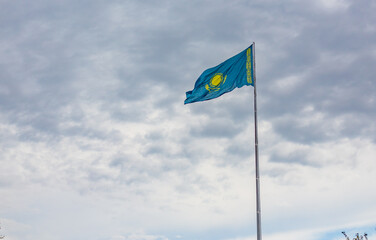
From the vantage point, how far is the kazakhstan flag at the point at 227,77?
3097cm

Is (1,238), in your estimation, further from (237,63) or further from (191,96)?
(237,63)

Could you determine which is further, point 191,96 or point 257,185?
point 191,96

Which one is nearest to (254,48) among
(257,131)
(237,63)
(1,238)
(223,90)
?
(237,63)

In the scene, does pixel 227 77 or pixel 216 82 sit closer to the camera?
pixel 227 77

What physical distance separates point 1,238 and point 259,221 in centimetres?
3909

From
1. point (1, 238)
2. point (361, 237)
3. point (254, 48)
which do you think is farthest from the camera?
point (1, 238)

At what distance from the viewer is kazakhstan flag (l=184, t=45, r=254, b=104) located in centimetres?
3097

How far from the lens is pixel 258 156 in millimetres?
28109

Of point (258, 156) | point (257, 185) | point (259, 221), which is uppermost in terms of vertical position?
point (258, 156)

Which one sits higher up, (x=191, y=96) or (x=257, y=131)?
(x=191, y=96)

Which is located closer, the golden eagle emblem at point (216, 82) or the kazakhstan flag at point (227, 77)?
the kazakhstan flag at point (227, 77)

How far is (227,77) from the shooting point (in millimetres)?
31328

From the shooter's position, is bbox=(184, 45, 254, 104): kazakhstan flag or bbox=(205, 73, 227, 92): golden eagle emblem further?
bbox=(205, 73, 227, 92): golden eagle emblem

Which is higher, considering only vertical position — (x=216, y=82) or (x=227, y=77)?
(x=227, y=77)
